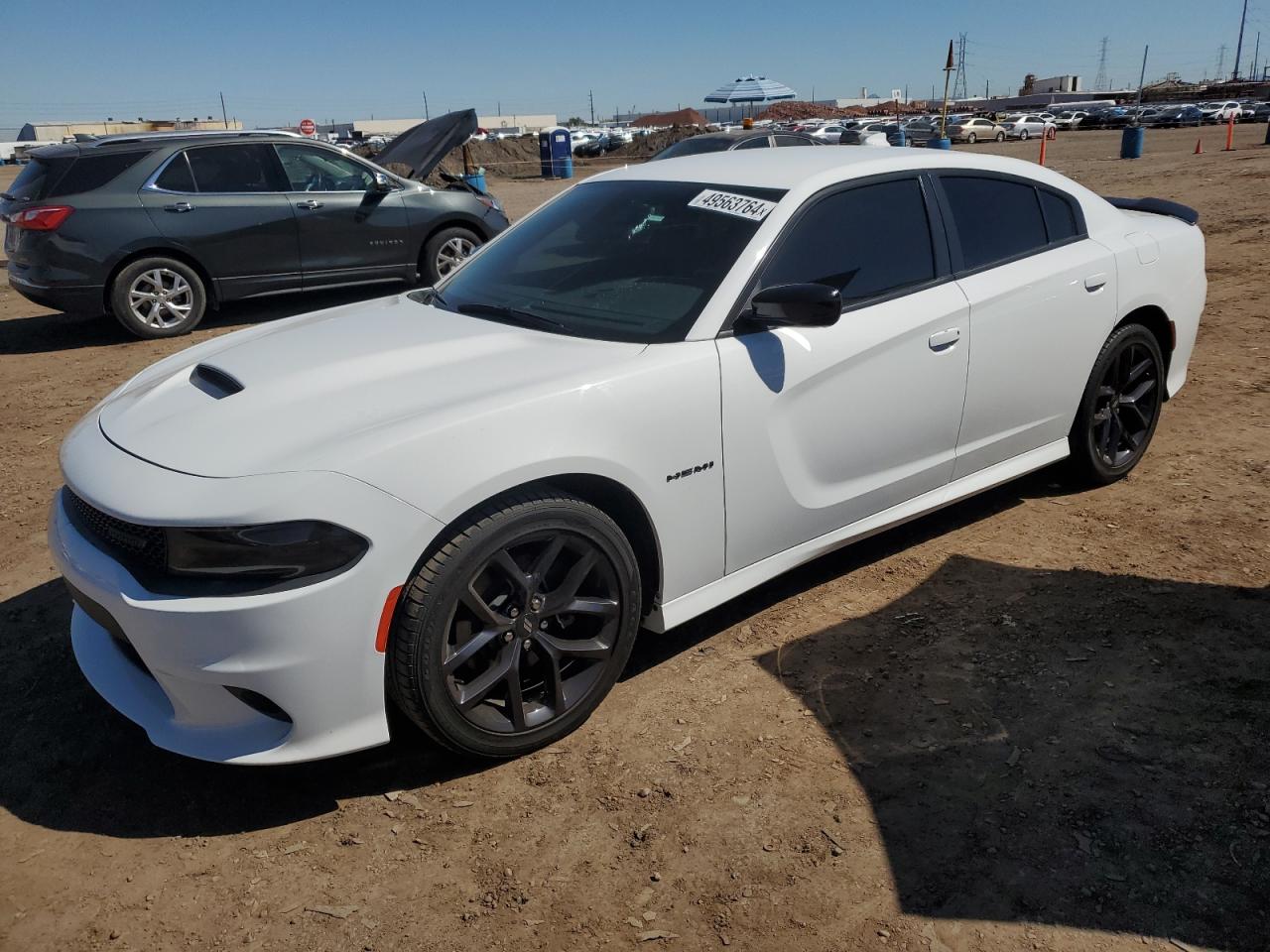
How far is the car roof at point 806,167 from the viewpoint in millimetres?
3713

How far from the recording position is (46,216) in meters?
8.24

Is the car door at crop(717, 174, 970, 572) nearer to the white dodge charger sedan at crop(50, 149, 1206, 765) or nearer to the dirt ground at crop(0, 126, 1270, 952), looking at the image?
the white dodge charger sedan at crop(50, 149, 1206, 765)

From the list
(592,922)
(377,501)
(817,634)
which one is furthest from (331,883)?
(817,634)

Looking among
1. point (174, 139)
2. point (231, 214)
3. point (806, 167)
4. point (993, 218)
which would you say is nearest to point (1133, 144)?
point (231, 214)

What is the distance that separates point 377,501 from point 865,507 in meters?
1.91

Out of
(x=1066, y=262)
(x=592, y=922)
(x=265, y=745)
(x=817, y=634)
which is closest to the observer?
(x=592, y=922)

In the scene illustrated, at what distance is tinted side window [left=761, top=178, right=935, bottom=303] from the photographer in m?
3.54

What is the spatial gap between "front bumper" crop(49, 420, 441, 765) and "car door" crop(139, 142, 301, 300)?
6725 mm

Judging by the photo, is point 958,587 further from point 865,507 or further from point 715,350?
point 715,350

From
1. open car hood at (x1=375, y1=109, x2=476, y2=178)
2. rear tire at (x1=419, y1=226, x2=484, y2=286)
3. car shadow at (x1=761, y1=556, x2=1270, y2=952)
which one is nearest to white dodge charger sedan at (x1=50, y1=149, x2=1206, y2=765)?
car shadow at (x1=761, y1=556, x2=1270, y2=952)

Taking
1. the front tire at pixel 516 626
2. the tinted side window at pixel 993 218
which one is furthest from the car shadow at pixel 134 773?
the tinted side window at pixel 993 218

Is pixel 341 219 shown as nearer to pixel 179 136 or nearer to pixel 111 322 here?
pixel 179 136

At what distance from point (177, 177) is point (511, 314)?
6.58m

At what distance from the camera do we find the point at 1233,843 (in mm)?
2570
